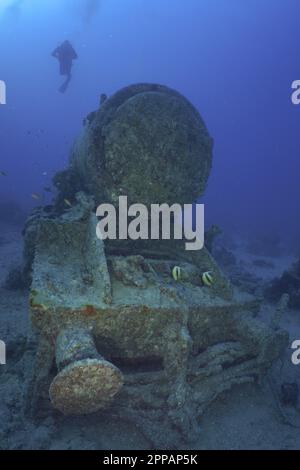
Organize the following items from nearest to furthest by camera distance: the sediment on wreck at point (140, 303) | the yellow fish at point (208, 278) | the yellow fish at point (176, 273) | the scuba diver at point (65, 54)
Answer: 1. the sediment on wreck at point (140, 303)
2. the yellow fish at point (176, 273)
3. the yellow fish at point (208, 278)
4. the scuba diver at point (65, 54)

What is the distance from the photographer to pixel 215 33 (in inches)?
4860

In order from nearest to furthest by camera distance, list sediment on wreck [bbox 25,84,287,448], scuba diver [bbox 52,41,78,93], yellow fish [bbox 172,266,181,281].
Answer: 1. sediment on wreck [bbox 25,84,287,448]
2. yellow fish [bbox 172,266,181,281]
3. scuba diver [bbox 52,41,78,93]

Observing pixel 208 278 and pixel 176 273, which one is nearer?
pixel 176 273

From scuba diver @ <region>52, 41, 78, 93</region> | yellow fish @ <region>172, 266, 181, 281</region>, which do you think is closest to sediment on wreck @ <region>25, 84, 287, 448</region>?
yellow fish @ <region>172, 266, 181, 281</region>

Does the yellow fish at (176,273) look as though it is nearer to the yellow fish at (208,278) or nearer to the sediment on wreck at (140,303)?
the sediment on wreck at (140,303)

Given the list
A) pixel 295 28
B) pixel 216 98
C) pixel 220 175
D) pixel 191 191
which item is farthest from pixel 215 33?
pixel 191 191

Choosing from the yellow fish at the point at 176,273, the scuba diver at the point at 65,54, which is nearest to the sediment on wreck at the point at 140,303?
the yellow fish at the point at 176,273

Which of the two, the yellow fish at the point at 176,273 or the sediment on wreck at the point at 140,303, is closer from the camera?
the sediment on wreck at the point at 140,303

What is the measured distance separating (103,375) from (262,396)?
3.40m

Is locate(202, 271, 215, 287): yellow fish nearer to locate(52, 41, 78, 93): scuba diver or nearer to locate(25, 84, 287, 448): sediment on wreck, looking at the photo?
locate(25, 84, 287, 448): sediment on wreck

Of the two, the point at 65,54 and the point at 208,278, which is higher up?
the point at 65,54

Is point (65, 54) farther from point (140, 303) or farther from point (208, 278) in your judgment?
point (140, 303)

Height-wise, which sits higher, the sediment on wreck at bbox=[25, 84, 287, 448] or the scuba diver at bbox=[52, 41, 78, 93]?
the scuba diver at bbox=[52, 41, 78, 93]

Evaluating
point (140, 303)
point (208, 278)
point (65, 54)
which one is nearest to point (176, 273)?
point (208, 278)
